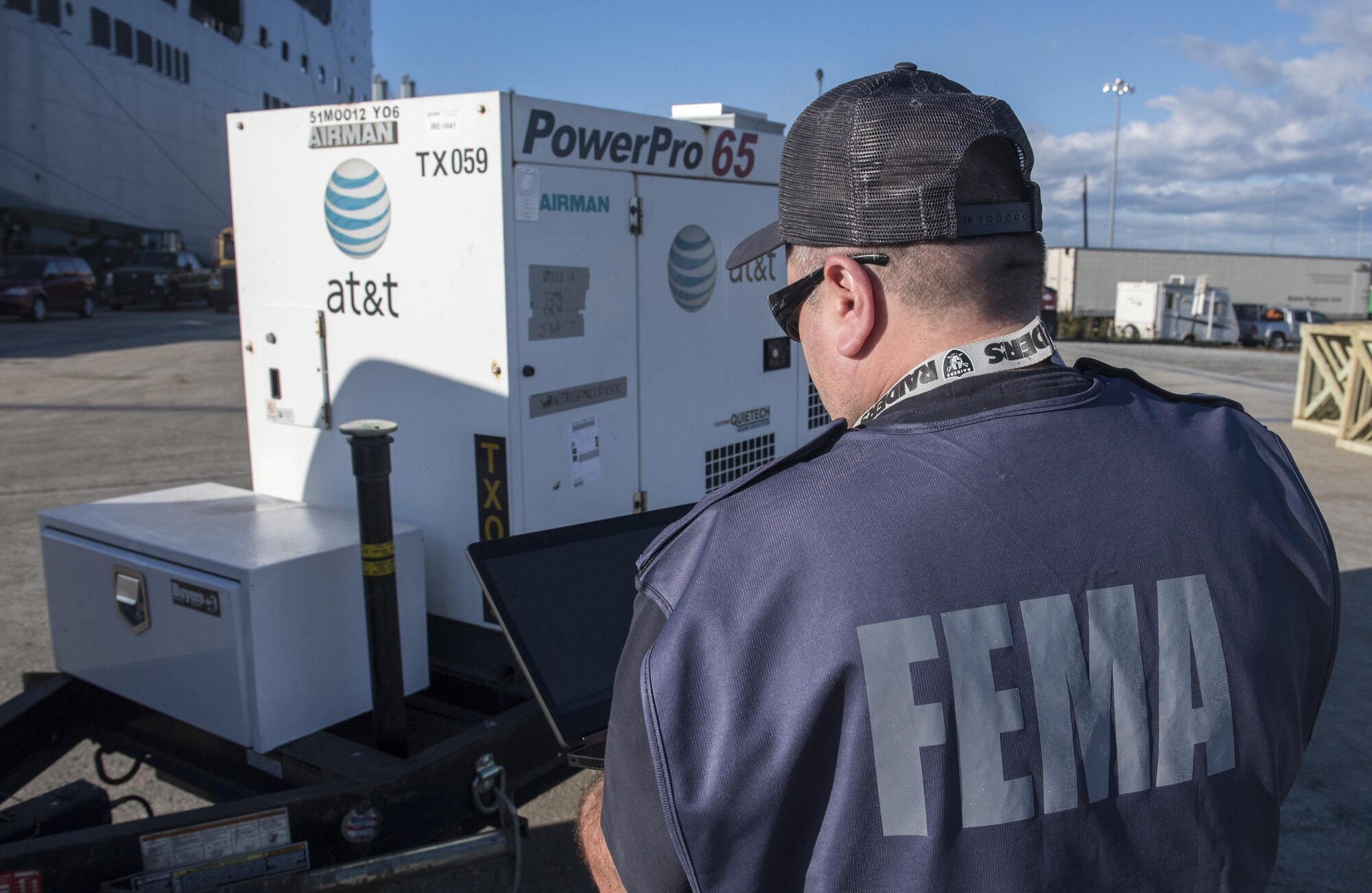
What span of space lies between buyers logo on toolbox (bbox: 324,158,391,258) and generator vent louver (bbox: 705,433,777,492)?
5.13ft

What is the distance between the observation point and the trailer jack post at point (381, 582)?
2.63 m

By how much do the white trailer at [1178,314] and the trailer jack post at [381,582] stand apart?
110 ft

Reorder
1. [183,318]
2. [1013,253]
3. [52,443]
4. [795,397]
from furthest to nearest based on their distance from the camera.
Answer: [183,318]
[52,443]
[795,397]
[1013,253]

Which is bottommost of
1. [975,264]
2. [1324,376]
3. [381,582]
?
[1324,376]

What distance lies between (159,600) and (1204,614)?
2721 mm

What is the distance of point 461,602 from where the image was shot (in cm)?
331

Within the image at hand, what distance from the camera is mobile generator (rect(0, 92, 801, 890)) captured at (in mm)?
2627

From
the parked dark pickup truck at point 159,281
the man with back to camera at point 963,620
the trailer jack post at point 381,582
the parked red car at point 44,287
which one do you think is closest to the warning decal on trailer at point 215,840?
the trailer jack post at point 381,582

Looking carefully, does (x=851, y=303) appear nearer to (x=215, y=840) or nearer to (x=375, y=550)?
(x=375, y=550)

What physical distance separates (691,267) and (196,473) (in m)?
6.49

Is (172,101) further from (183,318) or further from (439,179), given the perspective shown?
(439,179)

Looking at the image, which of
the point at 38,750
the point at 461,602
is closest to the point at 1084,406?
the point at 461,602

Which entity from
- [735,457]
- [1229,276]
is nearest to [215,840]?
[735,457]

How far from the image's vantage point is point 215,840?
2.43 metres
